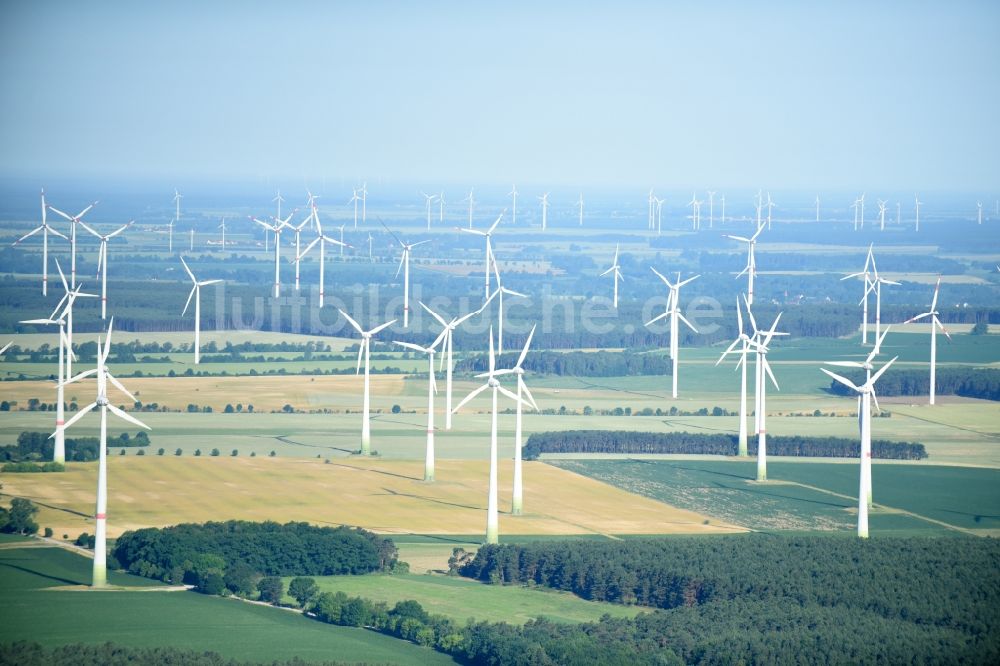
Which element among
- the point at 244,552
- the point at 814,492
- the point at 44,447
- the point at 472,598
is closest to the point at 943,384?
the point at 814,492

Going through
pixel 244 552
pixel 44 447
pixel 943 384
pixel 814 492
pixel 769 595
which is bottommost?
pixel 769 595

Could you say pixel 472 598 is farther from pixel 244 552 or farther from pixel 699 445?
pixel 699 445

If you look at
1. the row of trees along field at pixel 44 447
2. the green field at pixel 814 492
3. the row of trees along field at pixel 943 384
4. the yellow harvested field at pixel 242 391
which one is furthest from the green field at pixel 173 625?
the row of trees along field at pixel 943 384

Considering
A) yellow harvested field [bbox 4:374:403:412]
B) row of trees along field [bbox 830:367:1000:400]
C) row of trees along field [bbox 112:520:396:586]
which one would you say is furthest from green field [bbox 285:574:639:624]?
row of trees along field [bbox 830:367:1000:400]

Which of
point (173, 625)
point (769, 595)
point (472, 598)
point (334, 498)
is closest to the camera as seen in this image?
point (173, 625)

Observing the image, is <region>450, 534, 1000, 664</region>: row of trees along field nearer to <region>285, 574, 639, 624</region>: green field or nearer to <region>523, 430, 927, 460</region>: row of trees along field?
<region>285, 574, 639, 624</region>: green field

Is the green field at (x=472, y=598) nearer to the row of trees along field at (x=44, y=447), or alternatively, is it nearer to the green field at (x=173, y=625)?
the green field at (x=173, y=625)
